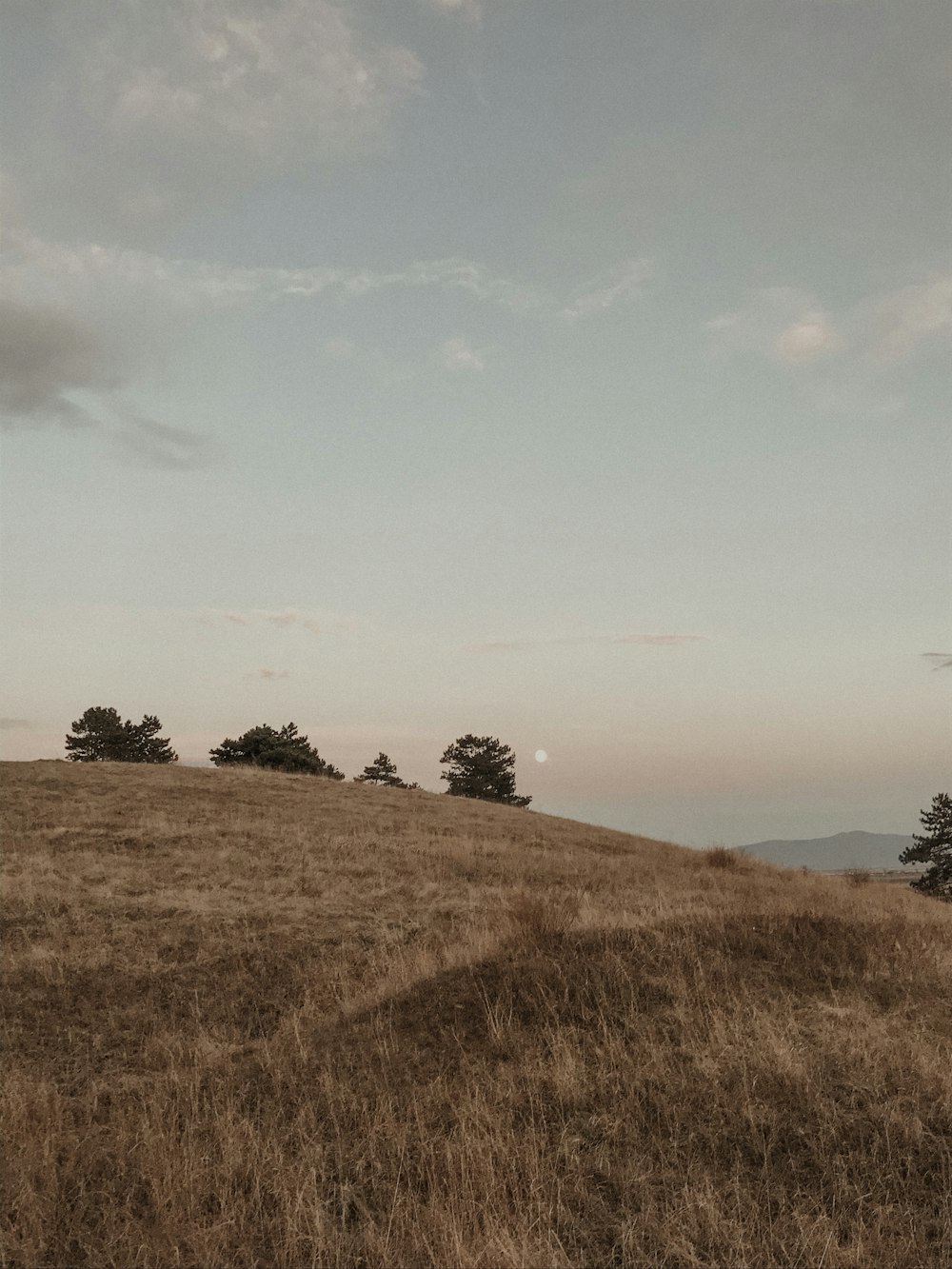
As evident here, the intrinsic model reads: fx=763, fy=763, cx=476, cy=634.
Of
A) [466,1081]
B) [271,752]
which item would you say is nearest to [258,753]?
[271,752]

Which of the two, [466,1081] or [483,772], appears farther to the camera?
[483,772]

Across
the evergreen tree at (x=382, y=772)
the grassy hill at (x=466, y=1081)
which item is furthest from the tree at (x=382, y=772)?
the grassy hill at (x=466, y=1081)

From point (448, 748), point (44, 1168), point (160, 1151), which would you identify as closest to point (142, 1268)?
point (160, 1151)

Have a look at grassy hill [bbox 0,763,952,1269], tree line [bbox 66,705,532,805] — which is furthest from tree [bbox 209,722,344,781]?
grassy hill [bbox 0,763,952,1269]

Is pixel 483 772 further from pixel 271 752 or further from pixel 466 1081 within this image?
pixel 466 1081

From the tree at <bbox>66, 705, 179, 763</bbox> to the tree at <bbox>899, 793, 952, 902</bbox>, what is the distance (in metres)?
47.8

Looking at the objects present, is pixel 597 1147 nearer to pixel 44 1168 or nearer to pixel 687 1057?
pixel 687 1057

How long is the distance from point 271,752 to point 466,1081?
41.2 m

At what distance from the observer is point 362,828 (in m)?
23.4

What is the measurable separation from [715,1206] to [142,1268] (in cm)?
356

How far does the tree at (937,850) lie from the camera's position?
47.5 meters

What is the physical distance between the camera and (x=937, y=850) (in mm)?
48719

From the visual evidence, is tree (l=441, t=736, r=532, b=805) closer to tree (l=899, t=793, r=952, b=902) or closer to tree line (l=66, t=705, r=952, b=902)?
tree line (l=66, t=705, r=952, b=902)

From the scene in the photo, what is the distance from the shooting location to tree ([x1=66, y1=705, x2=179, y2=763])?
157 ft
